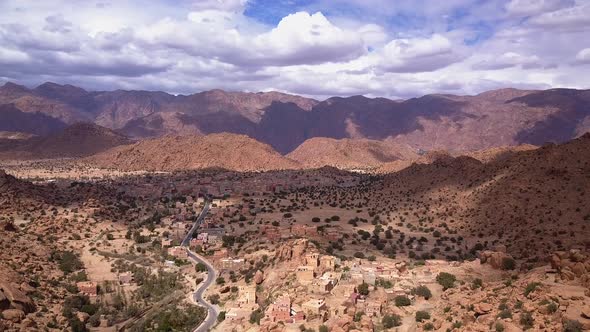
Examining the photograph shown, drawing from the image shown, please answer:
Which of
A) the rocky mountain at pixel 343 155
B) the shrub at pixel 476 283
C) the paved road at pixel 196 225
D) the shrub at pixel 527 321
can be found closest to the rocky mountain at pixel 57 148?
the rocky mountain at pixel 343 155

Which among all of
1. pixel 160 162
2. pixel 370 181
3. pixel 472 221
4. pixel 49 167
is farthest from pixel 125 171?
pixel 472 221

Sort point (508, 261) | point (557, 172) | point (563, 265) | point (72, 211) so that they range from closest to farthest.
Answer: point (563, 265) < point (508, 261) < point (557, 172) < point (72, 211)

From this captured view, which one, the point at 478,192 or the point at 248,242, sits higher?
the point at 478,192

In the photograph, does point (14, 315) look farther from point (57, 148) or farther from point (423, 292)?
point (57, 148)

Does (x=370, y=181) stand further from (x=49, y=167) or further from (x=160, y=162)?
(x=49, y=167)

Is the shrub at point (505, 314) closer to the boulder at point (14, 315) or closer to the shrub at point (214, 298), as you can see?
the shrub at point (214, 298)

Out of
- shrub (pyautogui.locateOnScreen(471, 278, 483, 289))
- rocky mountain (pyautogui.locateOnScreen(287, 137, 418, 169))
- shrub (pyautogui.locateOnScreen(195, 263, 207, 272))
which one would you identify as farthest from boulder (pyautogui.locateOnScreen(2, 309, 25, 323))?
rocky mountain (pyautogui.locateOnScreen(287, 137, 418, 169))
